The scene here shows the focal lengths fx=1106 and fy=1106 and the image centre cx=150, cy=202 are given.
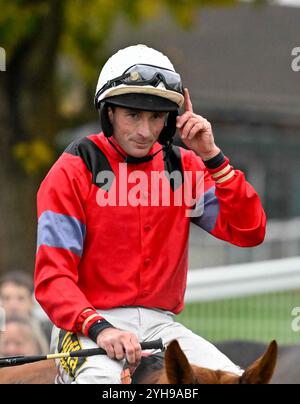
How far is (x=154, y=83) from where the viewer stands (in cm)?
367

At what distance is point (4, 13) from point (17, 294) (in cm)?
654

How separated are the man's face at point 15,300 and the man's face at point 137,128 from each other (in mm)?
3508

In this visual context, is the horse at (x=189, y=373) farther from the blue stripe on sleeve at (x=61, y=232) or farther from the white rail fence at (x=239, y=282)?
the white rail fence at (x=239, y=282)

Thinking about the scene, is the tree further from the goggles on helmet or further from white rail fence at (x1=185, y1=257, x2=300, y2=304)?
the goggles on helmet

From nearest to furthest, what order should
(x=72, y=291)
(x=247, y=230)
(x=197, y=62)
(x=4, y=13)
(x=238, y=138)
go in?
1. (x=72, y=291)
2. (x=247, y=230)
3. (x=4, y=13)
4. (x=238, y=138)
5. (x=197, y=62)

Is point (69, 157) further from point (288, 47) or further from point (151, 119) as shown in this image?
point (288, 47)

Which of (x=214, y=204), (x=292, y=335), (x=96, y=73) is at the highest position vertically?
(x=96, y=73)

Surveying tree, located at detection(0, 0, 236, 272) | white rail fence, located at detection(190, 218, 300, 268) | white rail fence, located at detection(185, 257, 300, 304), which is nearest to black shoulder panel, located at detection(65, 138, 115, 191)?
white rail fence, located at detection(185, 257, 300, 304)

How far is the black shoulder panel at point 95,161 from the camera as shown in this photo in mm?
3803

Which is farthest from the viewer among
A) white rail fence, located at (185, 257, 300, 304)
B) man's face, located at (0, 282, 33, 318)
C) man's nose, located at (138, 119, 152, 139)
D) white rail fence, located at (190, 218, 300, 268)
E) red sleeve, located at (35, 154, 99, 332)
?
white rail fence, located at (190, 218, 300, 268)

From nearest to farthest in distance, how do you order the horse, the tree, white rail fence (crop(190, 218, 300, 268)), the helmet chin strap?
the horse < the helmet chin strap < the tree < white rail fence (crop(190, 218, 300, 268))

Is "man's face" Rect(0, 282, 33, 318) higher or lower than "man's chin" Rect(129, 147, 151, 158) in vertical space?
lower

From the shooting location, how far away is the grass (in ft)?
27.6

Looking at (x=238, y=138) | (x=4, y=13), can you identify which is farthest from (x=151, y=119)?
(x=238, y=138)
